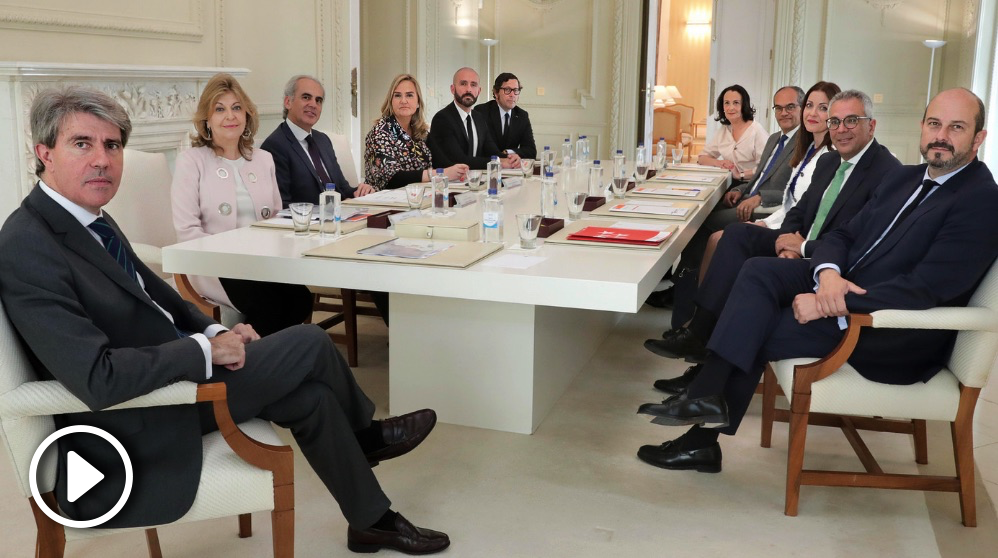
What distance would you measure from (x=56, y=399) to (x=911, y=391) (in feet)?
6.82

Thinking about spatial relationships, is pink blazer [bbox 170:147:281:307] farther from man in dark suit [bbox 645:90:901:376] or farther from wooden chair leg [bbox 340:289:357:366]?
man in dark suit [bbox 645:90:901:376]

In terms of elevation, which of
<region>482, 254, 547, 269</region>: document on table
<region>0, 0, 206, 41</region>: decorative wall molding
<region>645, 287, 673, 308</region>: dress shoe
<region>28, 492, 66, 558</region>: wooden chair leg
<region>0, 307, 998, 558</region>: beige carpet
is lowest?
<region>0, 307, 998, 558</region>: beige carpet

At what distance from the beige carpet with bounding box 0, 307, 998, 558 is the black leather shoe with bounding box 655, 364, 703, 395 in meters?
0.34

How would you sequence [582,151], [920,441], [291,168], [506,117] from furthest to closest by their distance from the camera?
[506,117]
[582,151]
[291,168]
[920,441]

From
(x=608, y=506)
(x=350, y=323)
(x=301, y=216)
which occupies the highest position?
(x=301, y=216)

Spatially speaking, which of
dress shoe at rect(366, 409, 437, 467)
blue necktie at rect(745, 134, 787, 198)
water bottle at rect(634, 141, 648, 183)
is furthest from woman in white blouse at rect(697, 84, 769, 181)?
dress shoe at rect(366, 409, 437, 467)

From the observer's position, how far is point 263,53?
634cm

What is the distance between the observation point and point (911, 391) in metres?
2.44

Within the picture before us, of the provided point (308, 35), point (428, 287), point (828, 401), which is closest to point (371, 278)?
point (428, 287)

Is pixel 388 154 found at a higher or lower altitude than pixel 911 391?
higher

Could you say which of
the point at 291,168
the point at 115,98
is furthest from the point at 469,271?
the point at 115,98

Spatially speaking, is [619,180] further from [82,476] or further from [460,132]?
[82,476]

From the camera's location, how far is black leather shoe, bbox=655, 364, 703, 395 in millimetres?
3588

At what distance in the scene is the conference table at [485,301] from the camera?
240cm
